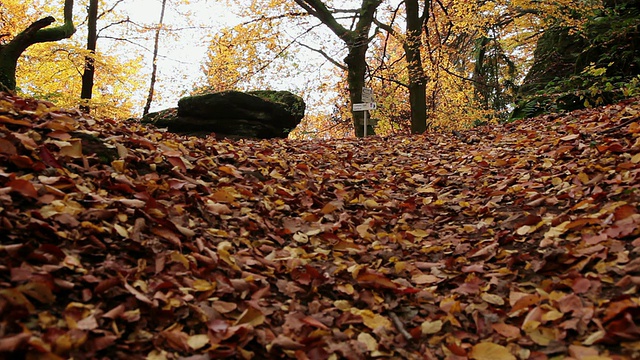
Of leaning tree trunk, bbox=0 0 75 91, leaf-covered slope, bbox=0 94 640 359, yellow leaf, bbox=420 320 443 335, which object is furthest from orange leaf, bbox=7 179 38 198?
leaning tree trunk, bbox=0 0 75 91

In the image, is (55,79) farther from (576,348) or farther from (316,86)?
(576,348)

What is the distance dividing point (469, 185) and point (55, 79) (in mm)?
16067

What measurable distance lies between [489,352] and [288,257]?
48.5 inches

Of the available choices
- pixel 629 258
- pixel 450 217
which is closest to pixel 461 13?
pixel 450 217

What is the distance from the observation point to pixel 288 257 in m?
2.63

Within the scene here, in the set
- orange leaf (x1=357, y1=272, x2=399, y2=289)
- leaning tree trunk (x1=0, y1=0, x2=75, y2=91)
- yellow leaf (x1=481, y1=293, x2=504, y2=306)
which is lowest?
yellow leaf (x1=481, y1=293, x2=504, y2=306)

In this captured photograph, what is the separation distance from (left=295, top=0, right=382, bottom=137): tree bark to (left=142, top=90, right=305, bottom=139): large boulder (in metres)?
2.54

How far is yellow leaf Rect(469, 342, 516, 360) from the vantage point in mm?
1801

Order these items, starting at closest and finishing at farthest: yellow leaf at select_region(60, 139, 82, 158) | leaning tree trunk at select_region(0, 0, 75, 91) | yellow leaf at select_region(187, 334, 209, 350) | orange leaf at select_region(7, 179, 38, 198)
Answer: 1. yellow leaf at select_region(187, 334, 209, 350)
2. orange leaf at select_region(7, 179, 38, 198)
3. yellow leaf at select_region(60, 139, 82, 158)
4. leaning tree trunk at select_region(0, 0, 75, 91)

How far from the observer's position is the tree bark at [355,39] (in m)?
10.1

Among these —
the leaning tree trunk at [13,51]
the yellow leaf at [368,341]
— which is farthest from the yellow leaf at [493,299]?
the leaning tree trunk at [13,51]

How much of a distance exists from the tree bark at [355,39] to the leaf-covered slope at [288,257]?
6.61 meters

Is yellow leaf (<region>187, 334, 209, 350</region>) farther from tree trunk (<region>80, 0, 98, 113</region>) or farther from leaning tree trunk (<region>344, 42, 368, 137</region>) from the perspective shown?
tree trunk (<region>80, 0, 98, 113</region>)

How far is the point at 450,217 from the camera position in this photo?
3.60 meters
